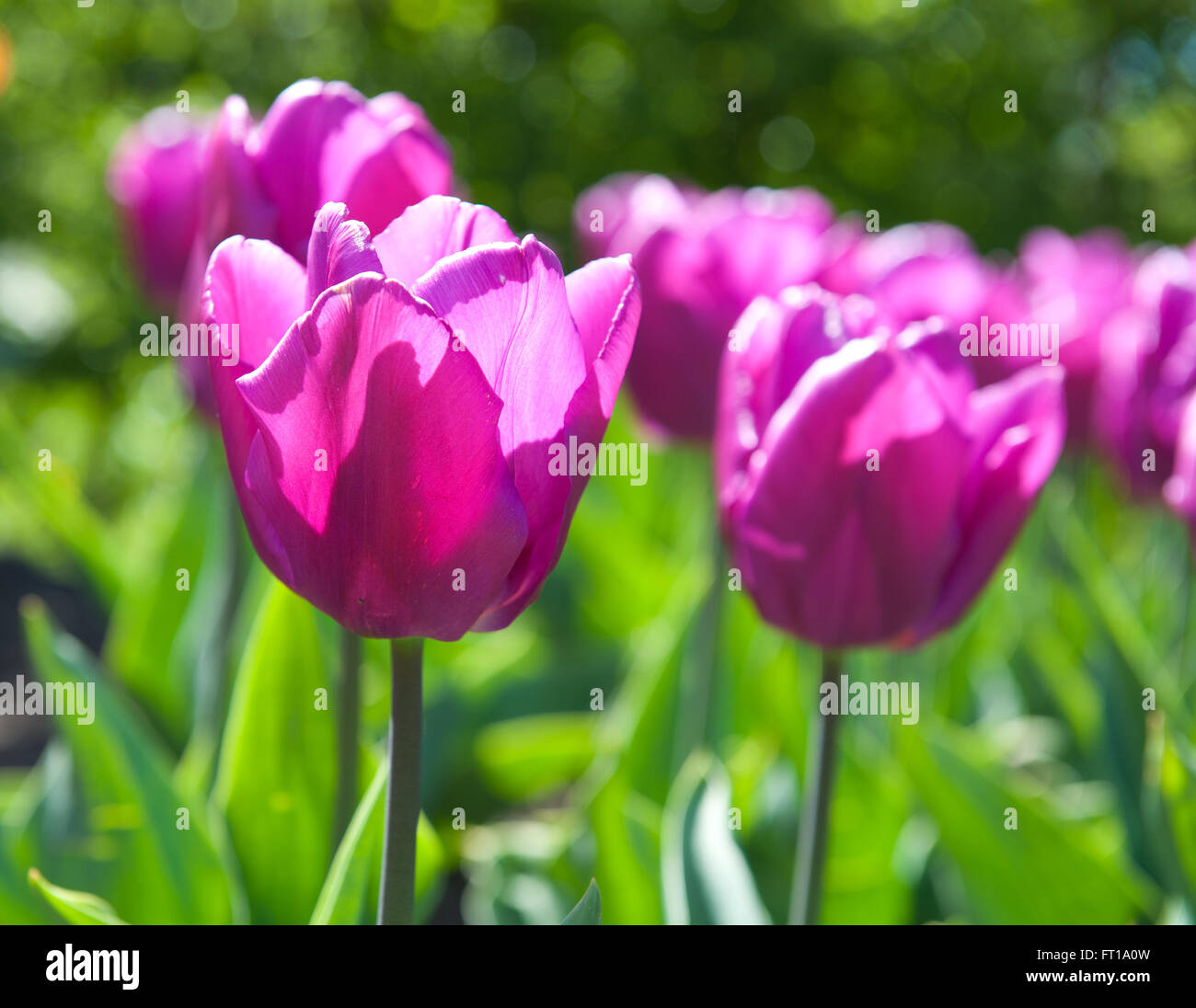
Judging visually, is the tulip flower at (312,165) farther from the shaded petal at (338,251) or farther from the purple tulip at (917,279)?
the purple tulip at (917,279)

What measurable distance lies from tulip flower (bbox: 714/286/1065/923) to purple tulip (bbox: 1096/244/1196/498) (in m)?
0.53

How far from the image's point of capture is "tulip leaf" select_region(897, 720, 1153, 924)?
44.4 inches

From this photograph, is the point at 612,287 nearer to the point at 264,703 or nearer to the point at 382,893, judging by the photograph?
the point at 382,893

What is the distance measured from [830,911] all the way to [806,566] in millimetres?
564

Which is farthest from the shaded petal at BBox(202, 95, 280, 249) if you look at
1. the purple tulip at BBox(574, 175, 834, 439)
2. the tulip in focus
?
the tulip in focus

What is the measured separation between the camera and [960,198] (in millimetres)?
5742

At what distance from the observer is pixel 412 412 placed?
53 cm

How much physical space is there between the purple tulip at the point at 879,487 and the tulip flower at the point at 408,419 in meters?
0.27

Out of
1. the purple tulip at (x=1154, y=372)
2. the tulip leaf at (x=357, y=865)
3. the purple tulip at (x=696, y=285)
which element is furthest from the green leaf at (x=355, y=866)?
the purple tulip at (x=1154, y=372)

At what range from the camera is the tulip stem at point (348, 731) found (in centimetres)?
91

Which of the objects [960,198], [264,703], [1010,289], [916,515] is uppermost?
[960,198]

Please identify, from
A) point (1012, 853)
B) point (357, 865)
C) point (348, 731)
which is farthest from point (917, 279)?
point (357, 865)
